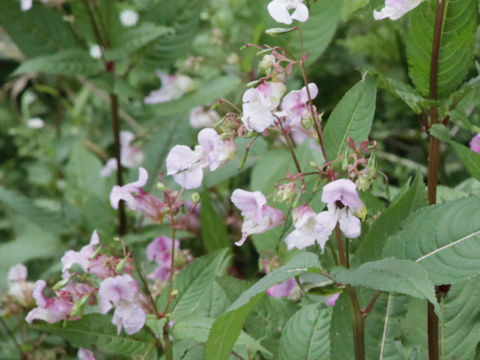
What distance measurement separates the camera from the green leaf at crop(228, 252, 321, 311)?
680mm

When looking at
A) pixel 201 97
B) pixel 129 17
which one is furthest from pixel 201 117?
pixel 129 17

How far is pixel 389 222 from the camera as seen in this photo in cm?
83

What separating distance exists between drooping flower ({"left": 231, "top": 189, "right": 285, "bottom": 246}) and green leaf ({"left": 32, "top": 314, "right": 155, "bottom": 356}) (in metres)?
0.23

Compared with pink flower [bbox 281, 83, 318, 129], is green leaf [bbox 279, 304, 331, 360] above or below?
below

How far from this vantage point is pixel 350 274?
2.34ft

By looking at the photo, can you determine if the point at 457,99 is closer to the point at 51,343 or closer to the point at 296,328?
the point at 296,328

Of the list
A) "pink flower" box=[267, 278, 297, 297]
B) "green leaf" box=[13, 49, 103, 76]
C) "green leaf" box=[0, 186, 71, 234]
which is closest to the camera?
"pink flower" box=[267, 278, 297, 297]

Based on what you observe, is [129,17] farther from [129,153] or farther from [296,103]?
[296,103]

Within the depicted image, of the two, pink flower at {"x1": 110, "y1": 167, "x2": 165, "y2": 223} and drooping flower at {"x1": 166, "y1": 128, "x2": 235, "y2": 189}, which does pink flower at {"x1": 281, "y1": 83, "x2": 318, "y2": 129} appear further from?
pink flower at {"x1": 110, "y1": 167, "x2": 165, "y2": 223}

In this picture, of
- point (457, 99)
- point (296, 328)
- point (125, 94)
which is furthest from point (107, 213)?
point (457, 99)

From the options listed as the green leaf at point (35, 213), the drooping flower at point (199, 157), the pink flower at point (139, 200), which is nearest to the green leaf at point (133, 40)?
the green leaf at point (35, 213)

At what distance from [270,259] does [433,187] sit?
15.0 inches

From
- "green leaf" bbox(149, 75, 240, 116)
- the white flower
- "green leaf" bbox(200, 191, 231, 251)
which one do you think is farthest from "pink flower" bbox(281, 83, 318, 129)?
the white flower

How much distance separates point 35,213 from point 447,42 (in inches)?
46.7
